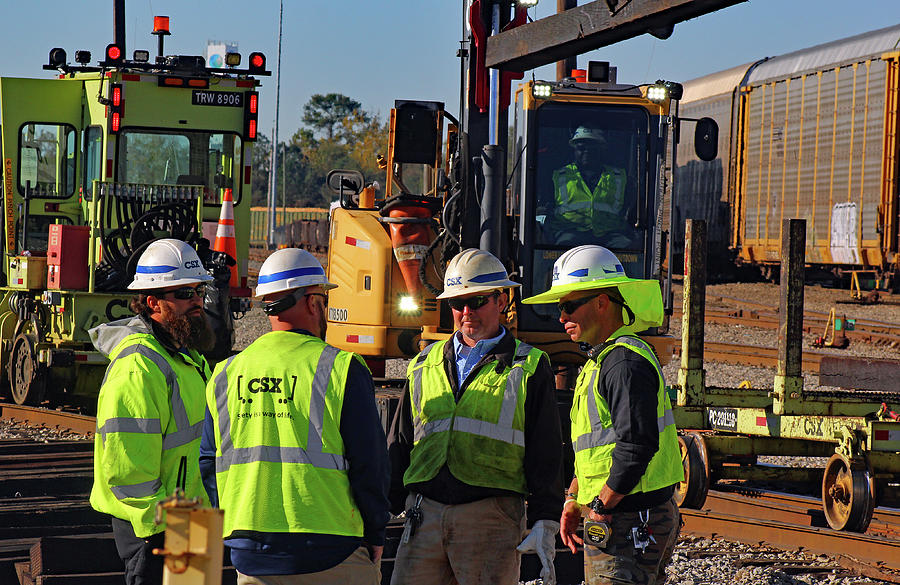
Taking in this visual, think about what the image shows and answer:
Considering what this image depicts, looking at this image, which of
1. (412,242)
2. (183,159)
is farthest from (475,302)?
(183,159)

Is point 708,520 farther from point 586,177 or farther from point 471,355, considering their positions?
point 471,355

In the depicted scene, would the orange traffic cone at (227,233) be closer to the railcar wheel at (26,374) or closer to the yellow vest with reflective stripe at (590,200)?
the railcar wheel at (26,374)

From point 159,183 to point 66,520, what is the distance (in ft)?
18.6

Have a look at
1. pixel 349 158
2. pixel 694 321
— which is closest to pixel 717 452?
pixel 694 321

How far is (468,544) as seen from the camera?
4254 millimetres

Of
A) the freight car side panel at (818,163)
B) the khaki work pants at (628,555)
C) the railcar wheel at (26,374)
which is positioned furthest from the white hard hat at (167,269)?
the freight car side panel at (818,163)

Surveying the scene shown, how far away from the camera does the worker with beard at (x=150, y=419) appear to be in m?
3.96

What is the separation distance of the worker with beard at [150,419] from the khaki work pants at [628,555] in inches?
57.5

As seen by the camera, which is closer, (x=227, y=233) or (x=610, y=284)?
(x=610, y=284)

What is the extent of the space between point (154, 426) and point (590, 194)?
17.4 feet

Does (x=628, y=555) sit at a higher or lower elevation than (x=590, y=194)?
lower

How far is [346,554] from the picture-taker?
3723mm

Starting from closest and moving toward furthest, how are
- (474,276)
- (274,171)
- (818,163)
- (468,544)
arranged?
(468,544) → (474,276) → (818,163) → (274,171)

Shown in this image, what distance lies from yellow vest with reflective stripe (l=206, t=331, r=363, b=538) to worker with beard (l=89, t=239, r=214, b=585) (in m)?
0.36
